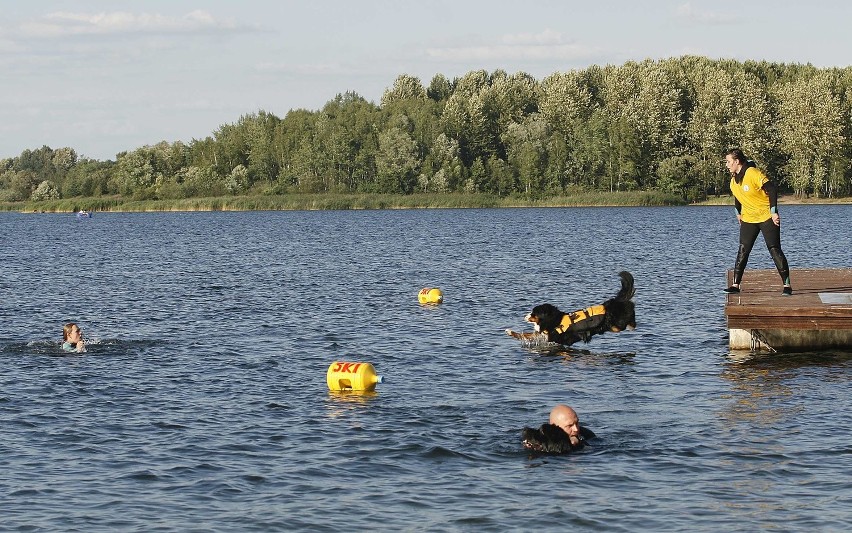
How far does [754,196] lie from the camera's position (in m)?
22.0

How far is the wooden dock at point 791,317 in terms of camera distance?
21.0 m

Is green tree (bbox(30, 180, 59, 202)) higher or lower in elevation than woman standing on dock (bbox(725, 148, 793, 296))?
higher

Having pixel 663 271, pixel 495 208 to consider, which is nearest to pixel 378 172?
pixel 495 208

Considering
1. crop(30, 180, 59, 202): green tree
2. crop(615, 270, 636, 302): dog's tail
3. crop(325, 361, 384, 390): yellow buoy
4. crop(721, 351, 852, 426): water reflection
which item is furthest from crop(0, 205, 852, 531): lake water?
crop(30, 180, 59, 202): green tree

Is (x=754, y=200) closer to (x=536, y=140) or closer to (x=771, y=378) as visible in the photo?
(x=771, y=378)

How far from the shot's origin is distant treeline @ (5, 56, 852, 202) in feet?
417

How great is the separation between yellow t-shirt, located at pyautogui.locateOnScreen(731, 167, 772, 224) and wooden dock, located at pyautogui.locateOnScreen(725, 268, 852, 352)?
171 cm

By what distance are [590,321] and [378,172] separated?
5100 inches

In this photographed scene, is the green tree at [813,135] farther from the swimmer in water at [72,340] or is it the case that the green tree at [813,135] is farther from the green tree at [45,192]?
the green tree at [45,192]

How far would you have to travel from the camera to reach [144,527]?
12836 mm

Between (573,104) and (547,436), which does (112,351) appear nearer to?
(547,436)

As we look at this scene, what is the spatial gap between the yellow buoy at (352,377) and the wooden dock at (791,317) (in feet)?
22.5

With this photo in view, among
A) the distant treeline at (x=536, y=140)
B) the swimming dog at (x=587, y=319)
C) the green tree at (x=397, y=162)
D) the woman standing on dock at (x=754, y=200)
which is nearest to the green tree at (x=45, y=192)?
the distant treeline at (x=536, y=140)

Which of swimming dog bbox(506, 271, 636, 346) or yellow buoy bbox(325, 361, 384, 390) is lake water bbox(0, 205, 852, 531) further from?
swimming dog bbox(506, 271, 636, 346)
